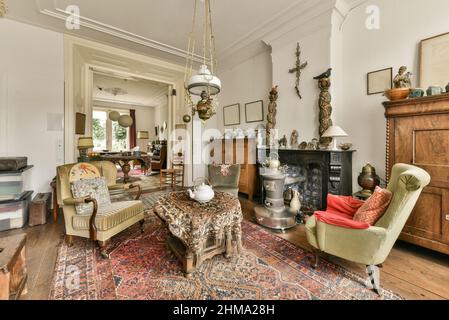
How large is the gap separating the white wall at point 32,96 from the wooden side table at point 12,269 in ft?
9.77

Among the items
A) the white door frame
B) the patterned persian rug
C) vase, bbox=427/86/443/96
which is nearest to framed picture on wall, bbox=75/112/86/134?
the white door frame

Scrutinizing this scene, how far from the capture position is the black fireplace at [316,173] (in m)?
3.11

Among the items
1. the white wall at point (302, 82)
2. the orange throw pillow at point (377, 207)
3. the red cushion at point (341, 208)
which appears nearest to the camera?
the orange throw pillow at point (377, 207)

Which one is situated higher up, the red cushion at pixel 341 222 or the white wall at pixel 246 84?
the white wall at pixel 246 84

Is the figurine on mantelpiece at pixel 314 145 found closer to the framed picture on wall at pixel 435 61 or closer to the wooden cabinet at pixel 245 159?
the wooden cabinet at pixel 245 159

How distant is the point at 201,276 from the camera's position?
6.12 ft

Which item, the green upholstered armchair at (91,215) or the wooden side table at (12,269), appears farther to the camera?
the green upholstered armchair at (91,215)

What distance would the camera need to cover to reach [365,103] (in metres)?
3.09

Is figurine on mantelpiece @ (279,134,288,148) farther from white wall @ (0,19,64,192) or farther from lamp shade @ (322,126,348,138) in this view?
white wall @ (0,19,64,192)

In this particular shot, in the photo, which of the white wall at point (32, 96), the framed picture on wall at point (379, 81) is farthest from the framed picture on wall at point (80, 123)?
the framed picture on wall at point (379, 81)

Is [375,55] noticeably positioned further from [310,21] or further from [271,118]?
[271,118]

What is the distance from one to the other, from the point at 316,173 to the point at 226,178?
1654 mm

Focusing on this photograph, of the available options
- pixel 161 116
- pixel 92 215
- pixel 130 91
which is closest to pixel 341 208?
pixel 92 215
